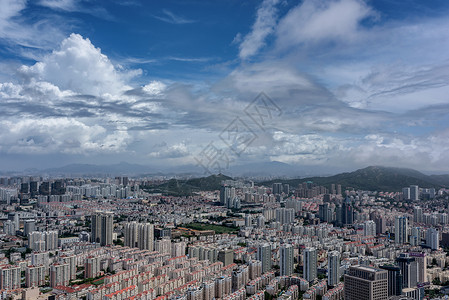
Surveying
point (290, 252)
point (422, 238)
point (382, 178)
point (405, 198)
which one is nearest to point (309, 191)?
point (405, 198)

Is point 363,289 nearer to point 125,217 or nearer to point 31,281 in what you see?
point 31,281

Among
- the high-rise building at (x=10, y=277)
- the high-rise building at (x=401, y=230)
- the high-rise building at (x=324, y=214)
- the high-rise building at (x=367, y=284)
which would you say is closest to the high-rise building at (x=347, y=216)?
the high-rise building at (x=324, y=214)

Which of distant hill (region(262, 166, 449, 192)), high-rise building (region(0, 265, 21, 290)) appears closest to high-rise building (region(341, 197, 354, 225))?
distant hill (region(262, 166, 449, 192))

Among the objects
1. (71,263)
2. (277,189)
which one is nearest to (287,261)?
(71,263)

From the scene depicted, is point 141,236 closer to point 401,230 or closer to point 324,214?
point 401,230

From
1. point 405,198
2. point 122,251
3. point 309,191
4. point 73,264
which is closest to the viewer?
point 73,264

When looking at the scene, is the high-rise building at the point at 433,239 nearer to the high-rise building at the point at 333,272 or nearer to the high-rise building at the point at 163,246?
the high-rise building at the point at 333,272
